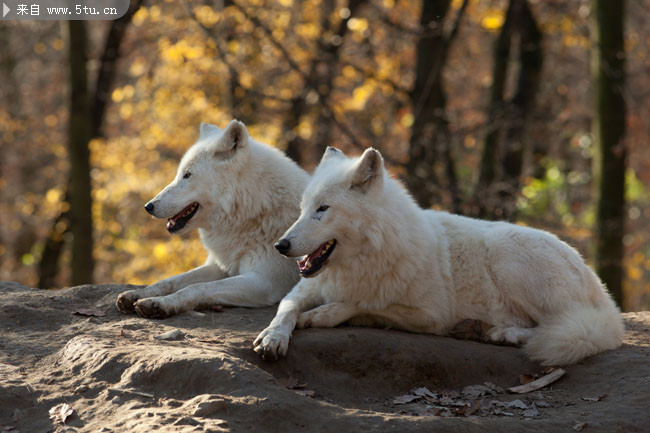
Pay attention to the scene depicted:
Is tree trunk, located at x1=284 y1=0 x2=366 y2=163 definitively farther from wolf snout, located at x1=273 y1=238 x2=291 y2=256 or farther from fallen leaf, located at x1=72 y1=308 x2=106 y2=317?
wolf snout, located at x1=273 y1=238 x2=291 y2=256

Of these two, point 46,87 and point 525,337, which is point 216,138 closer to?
point 525,337

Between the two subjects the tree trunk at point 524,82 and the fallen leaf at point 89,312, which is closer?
the fallen leaf at point 89,312

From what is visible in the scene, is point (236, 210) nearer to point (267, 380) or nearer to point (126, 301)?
point (126, 301)

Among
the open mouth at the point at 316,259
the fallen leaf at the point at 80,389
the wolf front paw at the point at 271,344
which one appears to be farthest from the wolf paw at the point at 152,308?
the fallen leaf at the point at 80,389

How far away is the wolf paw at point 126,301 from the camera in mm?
6039

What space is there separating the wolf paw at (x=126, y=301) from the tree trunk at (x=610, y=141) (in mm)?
7347

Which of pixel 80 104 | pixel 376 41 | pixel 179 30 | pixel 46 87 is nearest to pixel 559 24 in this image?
pixel 376 41

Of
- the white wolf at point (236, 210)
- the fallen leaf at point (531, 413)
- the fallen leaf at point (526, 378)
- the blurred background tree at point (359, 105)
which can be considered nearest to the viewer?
the fallen leaf at point (531, 413)

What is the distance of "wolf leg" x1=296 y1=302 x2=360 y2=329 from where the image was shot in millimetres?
5645

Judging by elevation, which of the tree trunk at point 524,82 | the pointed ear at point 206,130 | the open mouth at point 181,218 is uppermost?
the tree trunk at point 524,82

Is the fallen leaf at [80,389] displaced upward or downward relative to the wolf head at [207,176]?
downward

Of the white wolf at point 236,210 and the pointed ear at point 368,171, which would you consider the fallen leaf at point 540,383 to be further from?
the white wolf at point 236,210

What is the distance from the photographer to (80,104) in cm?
1262

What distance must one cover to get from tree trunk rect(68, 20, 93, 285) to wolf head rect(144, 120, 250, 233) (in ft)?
20.8
